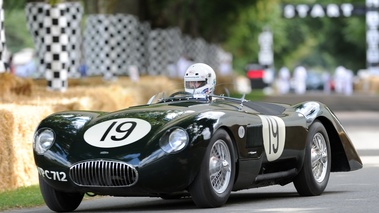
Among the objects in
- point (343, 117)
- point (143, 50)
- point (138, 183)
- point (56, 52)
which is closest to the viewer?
point (138, 183)

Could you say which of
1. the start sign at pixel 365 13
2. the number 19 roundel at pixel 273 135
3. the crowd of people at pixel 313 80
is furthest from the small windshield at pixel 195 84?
the crowd of people at pixel 313 80

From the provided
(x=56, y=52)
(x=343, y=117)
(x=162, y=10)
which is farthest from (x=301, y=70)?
(x=56, y=52)

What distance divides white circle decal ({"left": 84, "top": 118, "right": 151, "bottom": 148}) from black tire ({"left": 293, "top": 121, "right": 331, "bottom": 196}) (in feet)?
6.77

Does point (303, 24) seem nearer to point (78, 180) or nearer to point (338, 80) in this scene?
point (338, 80)

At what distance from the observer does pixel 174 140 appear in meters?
10.3

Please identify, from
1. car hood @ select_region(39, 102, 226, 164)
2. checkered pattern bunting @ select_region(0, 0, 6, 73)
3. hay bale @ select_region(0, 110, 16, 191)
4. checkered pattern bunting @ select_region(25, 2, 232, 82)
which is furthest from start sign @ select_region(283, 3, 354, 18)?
car hood @ select_region(39, 102, 226, 164)

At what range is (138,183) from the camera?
10242 mm

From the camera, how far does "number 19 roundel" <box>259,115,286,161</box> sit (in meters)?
11.4

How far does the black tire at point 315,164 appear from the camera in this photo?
11969mm

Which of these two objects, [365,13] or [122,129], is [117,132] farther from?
[365,13]

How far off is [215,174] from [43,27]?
550 inches

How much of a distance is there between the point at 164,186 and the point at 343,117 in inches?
923

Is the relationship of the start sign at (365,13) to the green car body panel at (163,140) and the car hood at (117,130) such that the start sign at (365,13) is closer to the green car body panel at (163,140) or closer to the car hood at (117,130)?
the green car body panel at (163,140)

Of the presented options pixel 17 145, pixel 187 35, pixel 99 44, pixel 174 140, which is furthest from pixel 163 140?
pixel 187 35
